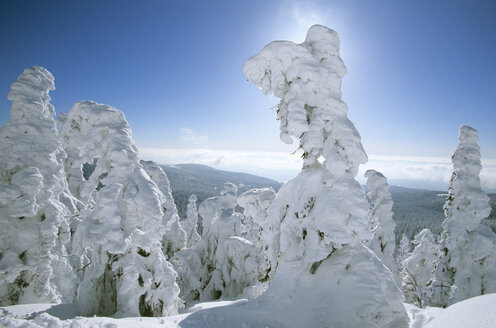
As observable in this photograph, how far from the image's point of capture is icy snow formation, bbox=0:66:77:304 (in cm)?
1278

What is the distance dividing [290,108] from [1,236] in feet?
54.9

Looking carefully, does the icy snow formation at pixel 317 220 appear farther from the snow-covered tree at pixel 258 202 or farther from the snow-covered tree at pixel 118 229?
the snow-covered tree at pixel 258 202

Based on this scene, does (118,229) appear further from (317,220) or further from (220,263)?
(220,263)

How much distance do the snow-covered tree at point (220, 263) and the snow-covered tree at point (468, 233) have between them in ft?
42.7

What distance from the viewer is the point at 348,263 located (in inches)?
343

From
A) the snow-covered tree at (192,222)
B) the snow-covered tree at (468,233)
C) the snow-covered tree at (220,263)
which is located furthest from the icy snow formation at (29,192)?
the snow-covered tree at (468,233)

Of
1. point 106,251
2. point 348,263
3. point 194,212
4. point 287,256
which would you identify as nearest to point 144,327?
point 106,251

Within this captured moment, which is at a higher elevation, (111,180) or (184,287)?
(111,180)

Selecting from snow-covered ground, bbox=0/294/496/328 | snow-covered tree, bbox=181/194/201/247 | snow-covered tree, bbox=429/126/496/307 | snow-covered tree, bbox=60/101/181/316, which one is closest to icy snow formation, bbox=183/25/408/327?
snow-covered ground, bbox=0/294/496/328

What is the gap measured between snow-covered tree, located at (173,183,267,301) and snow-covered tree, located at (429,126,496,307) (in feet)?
42.7

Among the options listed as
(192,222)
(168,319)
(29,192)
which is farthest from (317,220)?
(192,222)

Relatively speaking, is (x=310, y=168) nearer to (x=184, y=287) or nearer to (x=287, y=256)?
(x=287, y=256)

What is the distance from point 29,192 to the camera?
13.2m

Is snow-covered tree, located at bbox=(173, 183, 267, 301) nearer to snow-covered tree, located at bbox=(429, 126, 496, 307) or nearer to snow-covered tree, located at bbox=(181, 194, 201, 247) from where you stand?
snow-covered tree, located at bbox=(429, 126, 496, 307)
